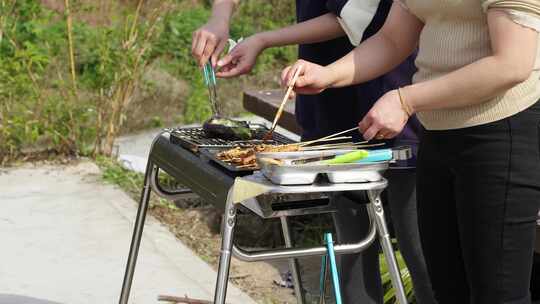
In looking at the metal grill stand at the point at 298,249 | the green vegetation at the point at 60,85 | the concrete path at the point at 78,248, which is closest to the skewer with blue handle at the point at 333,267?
the metal grill stand at the point at 298,249

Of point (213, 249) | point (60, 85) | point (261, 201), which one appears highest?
point (261, 201)

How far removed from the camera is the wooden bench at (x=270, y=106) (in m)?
5.13

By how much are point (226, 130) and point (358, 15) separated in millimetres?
488

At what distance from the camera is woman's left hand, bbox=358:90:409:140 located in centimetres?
248

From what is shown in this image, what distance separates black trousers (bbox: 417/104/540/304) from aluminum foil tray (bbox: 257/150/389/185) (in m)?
0.18

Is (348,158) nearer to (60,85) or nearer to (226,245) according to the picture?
(226,245)

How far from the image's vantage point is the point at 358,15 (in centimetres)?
311

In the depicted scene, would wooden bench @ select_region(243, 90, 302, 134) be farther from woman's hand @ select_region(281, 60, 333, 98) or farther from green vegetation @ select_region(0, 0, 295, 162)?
woman's hand @ select_region(281, 60, 333, 98)

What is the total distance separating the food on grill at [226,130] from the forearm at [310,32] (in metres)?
0.28

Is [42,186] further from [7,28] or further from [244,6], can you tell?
[244,6]

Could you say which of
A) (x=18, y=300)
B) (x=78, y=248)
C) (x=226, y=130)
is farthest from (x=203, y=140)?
(x=78, y=248)

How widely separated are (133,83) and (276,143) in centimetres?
355

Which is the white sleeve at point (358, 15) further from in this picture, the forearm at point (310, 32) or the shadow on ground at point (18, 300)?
the shadow on ground at point (18, 300)

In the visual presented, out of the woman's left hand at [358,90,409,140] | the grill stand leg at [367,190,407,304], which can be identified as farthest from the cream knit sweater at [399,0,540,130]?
the grill stand leg at [367,190,407,304]
